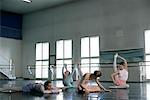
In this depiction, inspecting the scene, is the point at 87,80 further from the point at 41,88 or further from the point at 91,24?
the point at 91,24

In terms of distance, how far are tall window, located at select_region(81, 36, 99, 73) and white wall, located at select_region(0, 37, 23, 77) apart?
22.8ft

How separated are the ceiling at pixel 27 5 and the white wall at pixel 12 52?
2.65 m

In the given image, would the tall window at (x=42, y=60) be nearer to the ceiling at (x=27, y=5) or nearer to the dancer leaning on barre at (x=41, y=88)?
the ceiling at (x=27, y=5)

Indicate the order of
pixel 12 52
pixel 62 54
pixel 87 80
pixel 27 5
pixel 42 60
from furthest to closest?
pixel 12 52 < pixel 42 60 < pixel 27 5 < pixel 62 54 < pixel 87 80

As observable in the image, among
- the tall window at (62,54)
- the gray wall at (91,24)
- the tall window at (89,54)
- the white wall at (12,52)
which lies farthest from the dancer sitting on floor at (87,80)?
the white wall at (12,52)

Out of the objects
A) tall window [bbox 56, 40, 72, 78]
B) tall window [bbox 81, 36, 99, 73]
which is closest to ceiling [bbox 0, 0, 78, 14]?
tall window [bbox 56, 40, 72, 78]

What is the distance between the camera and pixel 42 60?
20438 millimetres

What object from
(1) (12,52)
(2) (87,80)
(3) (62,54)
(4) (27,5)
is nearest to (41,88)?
(2) (87,80)

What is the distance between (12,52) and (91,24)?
26.5 feet

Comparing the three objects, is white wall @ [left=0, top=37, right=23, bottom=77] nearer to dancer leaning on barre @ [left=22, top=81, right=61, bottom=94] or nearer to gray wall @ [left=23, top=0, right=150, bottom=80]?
gray wall @ [left=23, top=0, right=150, bottom=80]

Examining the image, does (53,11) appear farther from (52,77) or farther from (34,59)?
(52,77)

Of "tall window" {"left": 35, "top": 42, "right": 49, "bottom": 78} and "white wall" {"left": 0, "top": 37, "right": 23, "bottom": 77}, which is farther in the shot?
"white wall" {"left": 0, "top": 37, "right": 23, "bottom": 77}

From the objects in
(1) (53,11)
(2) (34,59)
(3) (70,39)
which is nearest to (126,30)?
(3) (70,39)

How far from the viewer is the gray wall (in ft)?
48.8
